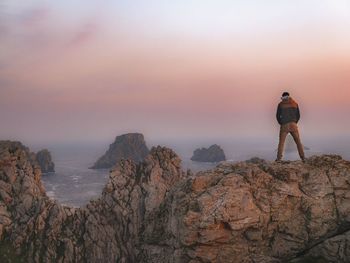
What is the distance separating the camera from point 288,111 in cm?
3731

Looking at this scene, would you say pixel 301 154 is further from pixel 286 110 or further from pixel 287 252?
pixel 287 252

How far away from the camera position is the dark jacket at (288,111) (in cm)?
3728

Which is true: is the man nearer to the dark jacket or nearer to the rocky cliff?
the dark jacket

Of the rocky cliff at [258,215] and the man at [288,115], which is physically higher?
the man at [288,115]

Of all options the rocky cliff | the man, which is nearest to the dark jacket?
the man

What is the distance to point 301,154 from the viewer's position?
126ft

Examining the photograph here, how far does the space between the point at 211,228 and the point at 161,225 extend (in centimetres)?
1179

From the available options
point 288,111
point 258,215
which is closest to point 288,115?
point 288,111

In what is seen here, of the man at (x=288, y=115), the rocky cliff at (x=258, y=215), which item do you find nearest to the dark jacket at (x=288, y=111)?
the man at (x=288, y=115)

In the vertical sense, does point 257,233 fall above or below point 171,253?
above

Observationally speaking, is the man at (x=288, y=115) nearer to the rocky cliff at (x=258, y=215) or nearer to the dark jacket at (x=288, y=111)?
the dark jacket at (x=288, y=111)

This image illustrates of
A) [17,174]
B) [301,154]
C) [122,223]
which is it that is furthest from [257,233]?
[17,174]

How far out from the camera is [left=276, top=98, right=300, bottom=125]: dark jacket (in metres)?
37.3

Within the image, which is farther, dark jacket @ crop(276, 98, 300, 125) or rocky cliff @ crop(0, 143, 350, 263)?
dark jacket @ crop(276, 98, 300, 125)
